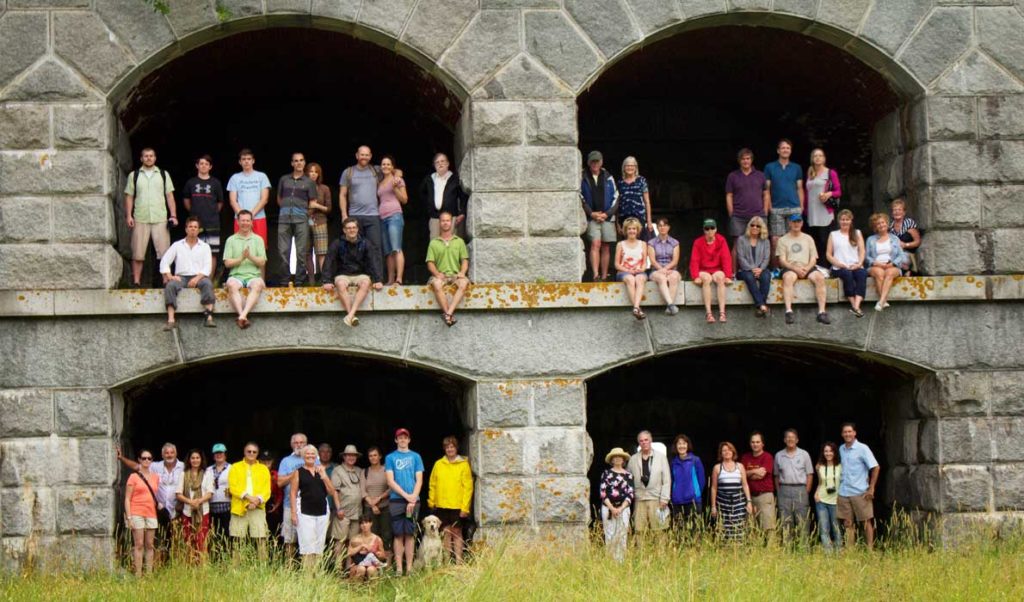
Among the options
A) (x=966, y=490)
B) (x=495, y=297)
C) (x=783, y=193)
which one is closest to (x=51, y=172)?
(x=495, y=297)

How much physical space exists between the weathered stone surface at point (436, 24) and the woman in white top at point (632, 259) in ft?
9.45

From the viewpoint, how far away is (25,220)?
16.4 m

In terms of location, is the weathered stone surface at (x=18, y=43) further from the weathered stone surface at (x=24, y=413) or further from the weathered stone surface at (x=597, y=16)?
→ the weathered stone surface at (x=597, y=16)

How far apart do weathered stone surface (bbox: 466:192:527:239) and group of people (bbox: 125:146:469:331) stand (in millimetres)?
320

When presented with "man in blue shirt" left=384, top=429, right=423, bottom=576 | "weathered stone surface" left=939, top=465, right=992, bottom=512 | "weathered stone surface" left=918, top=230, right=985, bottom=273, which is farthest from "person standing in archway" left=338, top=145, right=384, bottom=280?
"weathered stone surface" left=939, top=465, right=992, bottom=512

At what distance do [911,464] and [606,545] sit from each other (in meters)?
4.09

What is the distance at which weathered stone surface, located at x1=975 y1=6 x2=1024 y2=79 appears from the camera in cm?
1738

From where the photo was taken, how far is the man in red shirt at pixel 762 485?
17.9 m

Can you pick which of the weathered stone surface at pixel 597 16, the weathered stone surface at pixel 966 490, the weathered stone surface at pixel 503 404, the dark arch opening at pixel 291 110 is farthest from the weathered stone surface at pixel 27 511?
the weathered stone surface at pixel 966 490

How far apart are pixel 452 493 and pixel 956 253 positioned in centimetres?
632

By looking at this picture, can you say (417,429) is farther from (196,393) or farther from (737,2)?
(737,2)

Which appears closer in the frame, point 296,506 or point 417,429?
point 296,506

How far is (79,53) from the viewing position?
16.6 meters

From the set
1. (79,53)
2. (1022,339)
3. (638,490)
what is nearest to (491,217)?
(638,490)
